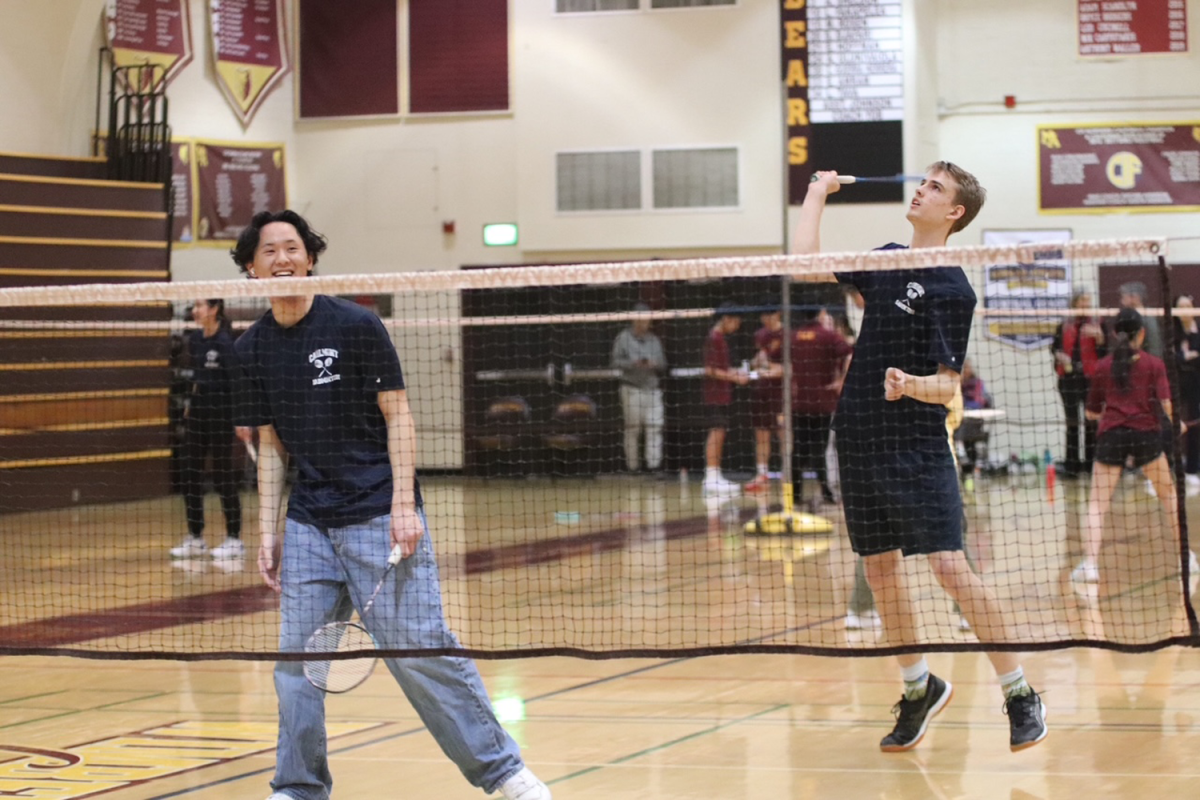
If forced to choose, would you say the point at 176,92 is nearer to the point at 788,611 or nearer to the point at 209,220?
the point at 209,220

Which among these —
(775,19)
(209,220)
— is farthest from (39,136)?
(775,19)

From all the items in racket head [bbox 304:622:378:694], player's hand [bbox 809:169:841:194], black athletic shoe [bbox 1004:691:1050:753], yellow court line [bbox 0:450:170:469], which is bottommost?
black athletic shoe [bbox 1004:691:1050:753]

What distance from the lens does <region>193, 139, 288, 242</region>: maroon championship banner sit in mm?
19469

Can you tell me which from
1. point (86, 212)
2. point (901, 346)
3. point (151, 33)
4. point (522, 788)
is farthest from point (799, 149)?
point (522, 788)

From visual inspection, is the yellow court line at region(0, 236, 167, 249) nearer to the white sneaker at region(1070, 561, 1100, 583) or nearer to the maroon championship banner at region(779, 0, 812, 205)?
the maroon championship banner at region(779, 0, 812, 205)

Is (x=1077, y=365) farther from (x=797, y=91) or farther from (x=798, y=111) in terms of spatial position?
(x=797, y=91)

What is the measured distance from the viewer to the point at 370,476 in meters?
4.55

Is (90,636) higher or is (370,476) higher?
(370,476)

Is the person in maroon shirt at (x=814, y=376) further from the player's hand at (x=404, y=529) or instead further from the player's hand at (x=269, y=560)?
the player's hand at (x=404, y=529)

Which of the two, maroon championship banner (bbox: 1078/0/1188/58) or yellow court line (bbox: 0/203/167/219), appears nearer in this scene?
yellow court line (bbox: 0/203/167/219)

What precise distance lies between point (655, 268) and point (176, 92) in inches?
618

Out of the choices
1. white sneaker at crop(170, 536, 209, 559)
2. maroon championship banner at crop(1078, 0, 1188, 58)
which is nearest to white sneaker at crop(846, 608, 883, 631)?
white sneaker at crop(170, 536, 209, 559)

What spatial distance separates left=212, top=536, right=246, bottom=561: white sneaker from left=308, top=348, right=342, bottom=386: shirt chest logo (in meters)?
7.35

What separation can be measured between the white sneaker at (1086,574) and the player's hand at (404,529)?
20.2 feet
